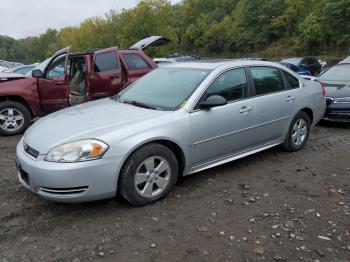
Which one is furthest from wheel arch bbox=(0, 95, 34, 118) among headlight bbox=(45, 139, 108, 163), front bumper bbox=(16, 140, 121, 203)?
headlight bbox=(45, 139, 108, 163)

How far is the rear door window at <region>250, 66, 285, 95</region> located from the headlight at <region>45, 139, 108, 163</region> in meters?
2.45

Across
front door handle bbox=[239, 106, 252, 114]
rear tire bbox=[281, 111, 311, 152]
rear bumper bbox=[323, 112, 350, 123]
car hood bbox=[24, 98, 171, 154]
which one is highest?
car hood bbox=[24, 98, 171, 154]

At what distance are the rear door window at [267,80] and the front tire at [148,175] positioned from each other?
1.77 metres

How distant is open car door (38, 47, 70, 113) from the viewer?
25.1 feet

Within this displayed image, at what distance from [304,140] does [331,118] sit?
1938 millimetres

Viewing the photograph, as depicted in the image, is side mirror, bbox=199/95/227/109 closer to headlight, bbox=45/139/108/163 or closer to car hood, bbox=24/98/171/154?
car hood, bbox=24/98/171/154

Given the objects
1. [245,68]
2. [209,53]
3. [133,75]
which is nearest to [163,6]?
[209,53]

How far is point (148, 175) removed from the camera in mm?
3969

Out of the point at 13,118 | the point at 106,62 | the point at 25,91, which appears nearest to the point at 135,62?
the point at 106,62

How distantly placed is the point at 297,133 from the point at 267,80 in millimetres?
1084

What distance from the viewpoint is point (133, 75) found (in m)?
8.31

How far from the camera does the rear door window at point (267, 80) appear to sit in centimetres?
511

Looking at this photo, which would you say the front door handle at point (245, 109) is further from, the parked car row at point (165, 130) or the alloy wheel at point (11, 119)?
the alloy wheel at point (11, 119)

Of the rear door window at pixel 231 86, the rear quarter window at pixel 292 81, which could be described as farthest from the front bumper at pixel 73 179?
the rear quarter window at pixel 292 81
